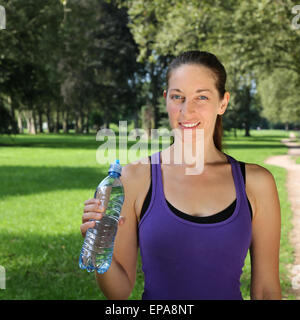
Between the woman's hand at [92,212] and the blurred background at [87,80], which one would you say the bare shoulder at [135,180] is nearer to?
the woman's hand at [92,212]

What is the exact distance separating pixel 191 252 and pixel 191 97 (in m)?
0.73

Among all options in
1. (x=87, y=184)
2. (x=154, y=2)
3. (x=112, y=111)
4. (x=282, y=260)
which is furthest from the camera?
A: (x=112, y=111)

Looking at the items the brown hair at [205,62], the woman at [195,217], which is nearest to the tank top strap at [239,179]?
the woman at [195,217]

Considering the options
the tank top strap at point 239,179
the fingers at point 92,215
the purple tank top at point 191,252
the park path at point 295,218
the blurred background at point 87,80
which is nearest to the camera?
the fingers at point 92,215

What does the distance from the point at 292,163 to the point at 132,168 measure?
2197 centimetres

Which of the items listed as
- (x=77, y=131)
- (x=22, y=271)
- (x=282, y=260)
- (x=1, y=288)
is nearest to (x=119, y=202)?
(x=1, y=288)

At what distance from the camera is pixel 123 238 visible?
7.41 feet

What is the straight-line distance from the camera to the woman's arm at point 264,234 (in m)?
2.25

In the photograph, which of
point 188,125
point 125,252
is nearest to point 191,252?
point 125,252

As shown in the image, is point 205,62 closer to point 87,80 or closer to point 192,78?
point 192,78

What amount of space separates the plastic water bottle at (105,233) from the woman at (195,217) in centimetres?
5

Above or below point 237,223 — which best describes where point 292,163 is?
below

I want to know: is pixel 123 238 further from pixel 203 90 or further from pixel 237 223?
pixel 203 90

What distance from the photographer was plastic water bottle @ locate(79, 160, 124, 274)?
212 centimetres
